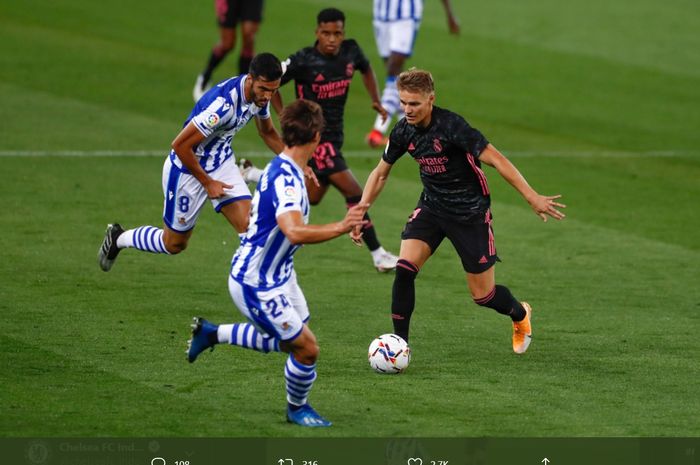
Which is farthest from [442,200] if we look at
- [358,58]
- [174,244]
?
[358,58]

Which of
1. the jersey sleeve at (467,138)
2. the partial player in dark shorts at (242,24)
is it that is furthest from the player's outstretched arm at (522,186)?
the partial player in dark shorts at (242,24)

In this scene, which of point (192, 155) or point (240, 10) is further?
point (240, 10)

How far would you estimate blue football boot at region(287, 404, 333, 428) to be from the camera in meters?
8.58

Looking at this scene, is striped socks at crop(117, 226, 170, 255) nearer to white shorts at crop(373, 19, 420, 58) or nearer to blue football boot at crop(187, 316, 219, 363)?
blue football boot at crop(187, 316, 219, 363)

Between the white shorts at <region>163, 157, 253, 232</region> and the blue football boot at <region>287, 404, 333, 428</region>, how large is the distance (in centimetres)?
310

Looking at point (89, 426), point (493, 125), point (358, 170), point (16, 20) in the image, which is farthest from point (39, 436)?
point (16, 20)

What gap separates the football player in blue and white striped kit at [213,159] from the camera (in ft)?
35.7

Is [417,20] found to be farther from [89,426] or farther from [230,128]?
[89,426]

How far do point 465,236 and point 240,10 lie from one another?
1132cm

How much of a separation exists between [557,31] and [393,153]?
1875cm

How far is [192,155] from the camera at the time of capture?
11.0 meters

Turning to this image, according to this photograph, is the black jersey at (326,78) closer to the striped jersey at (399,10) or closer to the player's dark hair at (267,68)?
the player's dark hair at (267,68)

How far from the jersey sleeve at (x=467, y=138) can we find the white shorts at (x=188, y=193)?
2201mm

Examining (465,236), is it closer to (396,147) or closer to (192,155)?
(396,147)
